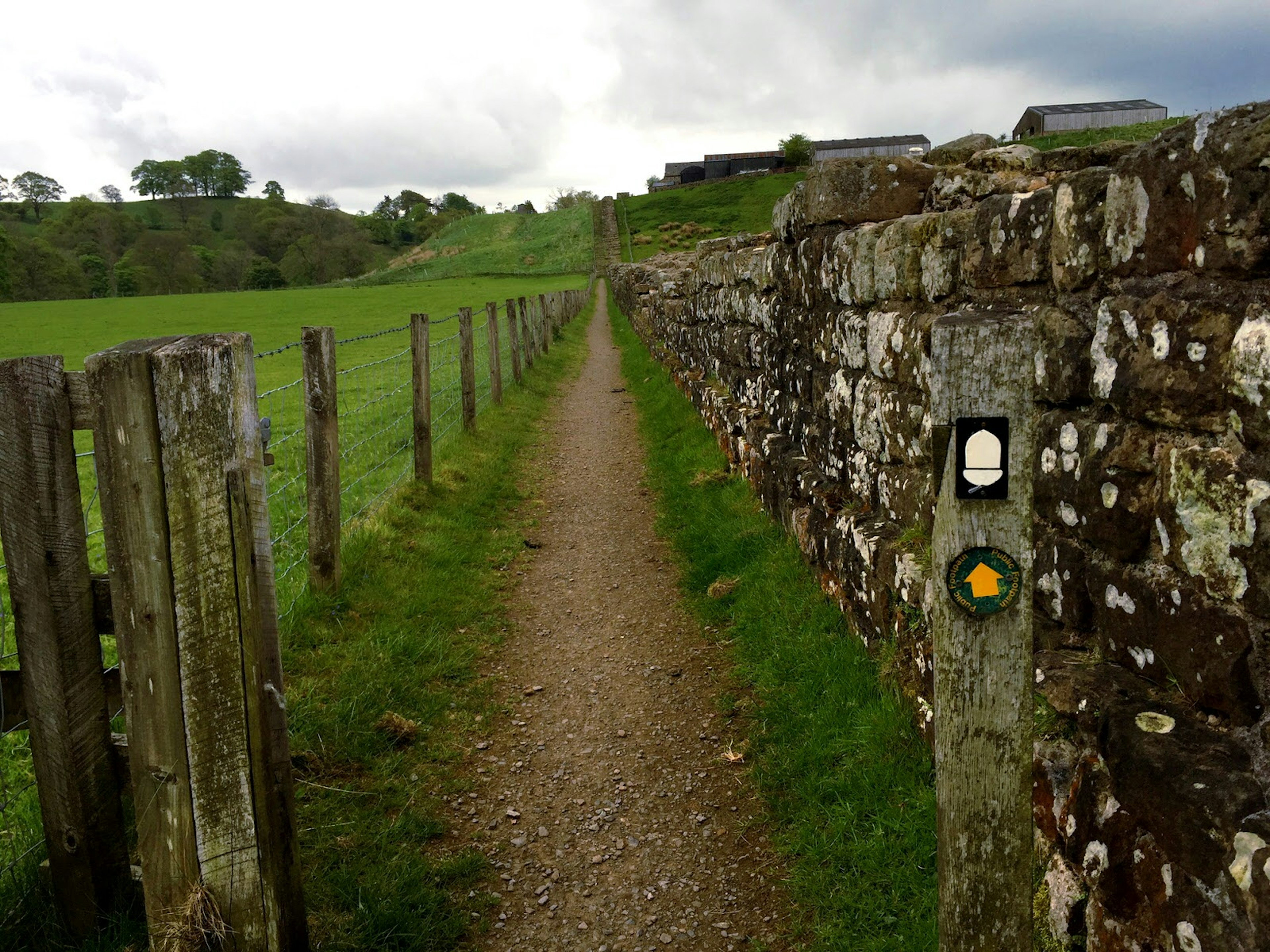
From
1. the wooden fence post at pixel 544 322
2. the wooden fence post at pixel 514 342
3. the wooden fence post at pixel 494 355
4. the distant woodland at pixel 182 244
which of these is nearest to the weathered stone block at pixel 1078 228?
the wooden fence post at pixel 494 355

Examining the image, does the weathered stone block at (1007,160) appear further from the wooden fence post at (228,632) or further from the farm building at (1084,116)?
the farm building at (1084,116)

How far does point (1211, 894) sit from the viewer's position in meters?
1.78

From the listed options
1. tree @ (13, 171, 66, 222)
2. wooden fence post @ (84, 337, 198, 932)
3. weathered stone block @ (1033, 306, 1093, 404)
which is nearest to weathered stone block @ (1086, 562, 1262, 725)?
weathered stone block @ (1033, 306, 1093, 404)

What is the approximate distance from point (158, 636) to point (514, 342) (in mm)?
12976

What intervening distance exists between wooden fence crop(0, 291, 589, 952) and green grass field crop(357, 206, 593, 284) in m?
64.2

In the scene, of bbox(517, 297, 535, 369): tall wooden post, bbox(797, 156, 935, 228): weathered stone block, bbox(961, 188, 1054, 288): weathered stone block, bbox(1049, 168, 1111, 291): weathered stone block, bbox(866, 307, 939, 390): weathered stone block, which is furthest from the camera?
bbox(517, 297, 535, 369): tall wooden post

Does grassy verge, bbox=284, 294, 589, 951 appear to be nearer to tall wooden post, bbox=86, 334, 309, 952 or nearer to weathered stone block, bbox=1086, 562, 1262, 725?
tall wooden post, bbox=86, 334, 309, 952

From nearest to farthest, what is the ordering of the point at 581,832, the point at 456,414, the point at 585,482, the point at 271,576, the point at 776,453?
the point at 271,576
the point at 581,832
the point at 776,453
the point at 585,482
the point at 456,414

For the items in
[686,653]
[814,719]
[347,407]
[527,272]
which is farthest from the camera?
[527,272]

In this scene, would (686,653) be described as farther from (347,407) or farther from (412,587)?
(347,407)

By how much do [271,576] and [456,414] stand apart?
964 centimetres

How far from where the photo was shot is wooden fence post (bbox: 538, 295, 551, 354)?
20.6 m

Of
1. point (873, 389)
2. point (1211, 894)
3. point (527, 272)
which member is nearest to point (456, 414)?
point (873, 389)

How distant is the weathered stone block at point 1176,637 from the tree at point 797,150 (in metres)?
89.3
